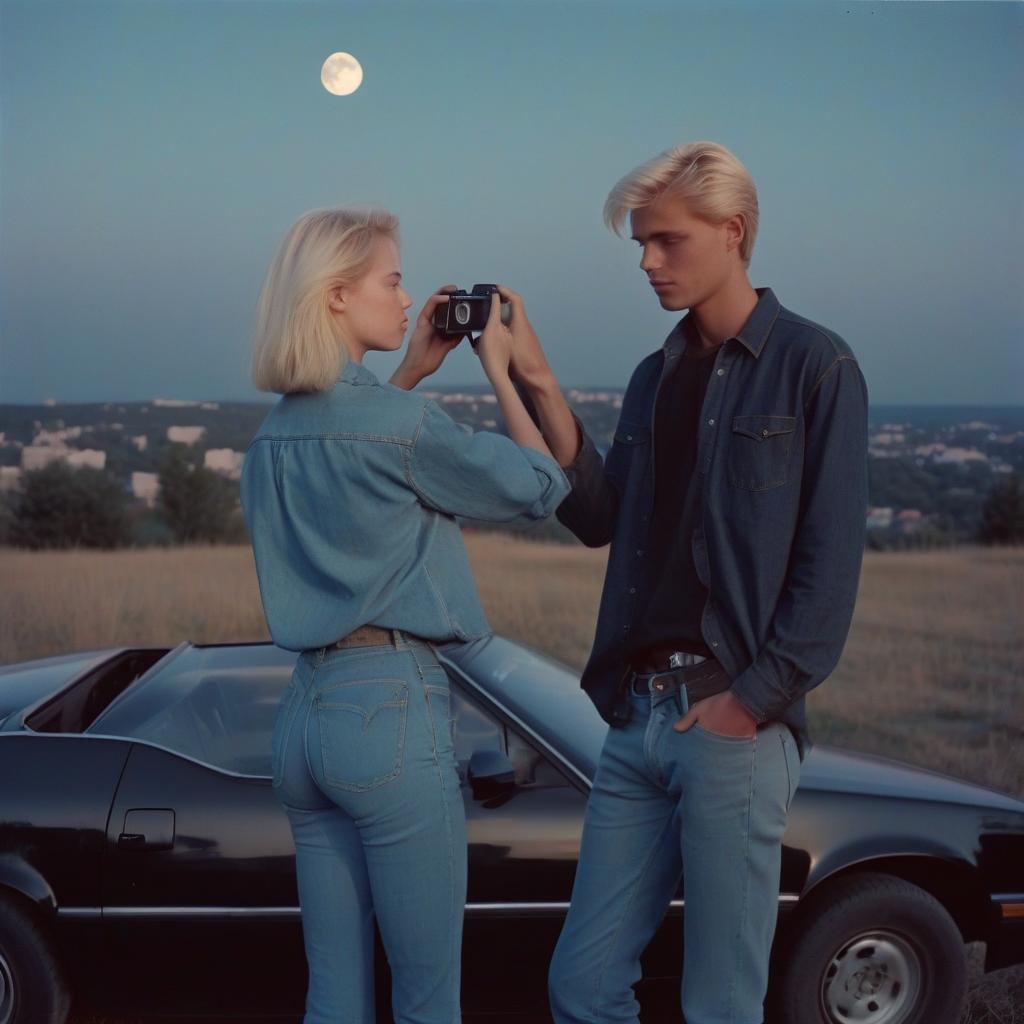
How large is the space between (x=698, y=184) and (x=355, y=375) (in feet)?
2.04

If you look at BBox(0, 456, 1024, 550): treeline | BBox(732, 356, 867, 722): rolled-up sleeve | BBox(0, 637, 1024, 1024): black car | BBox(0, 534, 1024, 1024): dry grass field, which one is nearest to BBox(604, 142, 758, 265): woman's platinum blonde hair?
BBox(732, 356, 867, 722): rolled-up sleeve

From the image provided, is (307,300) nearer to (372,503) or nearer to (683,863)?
(372,503)

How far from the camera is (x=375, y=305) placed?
2.03m

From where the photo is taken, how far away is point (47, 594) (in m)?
13.4

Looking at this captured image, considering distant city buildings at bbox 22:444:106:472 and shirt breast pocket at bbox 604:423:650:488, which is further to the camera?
distant city buildings at bbox 22:444:106:472

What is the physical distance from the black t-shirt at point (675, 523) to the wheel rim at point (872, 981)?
52.9 inches

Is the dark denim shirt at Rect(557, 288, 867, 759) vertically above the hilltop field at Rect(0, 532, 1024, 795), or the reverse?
the dark denim shirt at Rect(557, 288, 867, 759)

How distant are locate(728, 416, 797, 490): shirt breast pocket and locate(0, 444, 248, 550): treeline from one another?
71.6 feet

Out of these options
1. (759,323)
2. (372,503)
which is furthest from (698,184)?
(372,503)

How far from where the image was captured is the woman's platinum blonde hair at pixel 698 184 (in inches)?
82.7

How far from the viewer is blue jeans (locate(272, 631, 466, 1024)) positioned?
1928 millimetres

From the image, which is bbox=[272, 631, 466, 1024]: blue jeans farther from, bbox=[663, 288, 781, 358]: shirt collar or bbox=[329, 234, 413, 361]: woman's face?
bbox=[663, 288, 781, 358]: shirt collar

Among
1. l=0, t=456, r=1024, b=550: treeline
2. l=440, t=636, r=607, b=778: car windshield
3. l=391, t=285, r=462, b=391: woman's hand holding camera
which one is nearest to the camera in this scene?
l=391, t=285, r=462, b=391: woman's hand holding camera

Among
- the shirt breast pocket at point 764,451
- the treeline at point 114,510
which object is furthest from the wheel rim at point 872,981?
the treeline at point 114,510
